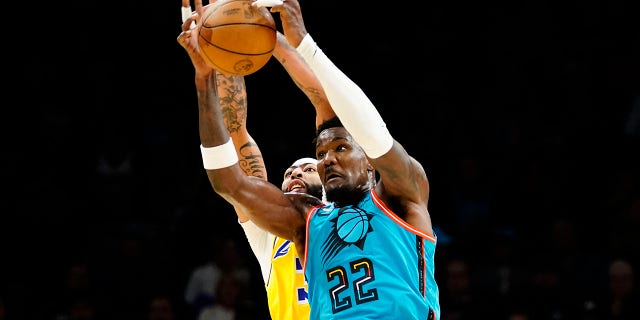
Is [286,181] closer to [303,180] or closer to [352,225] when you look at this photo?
[303,180]

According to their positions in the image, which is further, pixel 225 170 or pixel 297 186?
pixel 297 186

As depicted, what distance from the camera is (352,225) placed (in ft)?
14.5

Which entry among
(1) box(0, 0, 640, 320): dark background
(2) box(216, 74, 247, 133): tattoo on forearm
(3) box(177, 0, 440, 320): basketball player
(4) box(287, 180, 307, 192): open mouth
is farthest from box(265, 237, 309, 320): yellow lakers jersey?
(1) box(0, 0, 640, 320): dark background

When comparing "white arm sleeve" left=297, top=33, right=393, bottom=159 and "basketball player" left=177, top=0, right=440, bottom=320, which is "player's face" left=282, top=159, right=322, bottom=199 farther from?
"white arm sleeve" left=297, top=33, right=393, bottom=159

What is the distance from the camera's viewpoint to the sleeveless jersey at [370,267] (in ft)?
13.9

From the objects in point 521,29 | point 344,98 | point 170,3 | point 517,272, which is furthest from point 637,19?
point 344,98

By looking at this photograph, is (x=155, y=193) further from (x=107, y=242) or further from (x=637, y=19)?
(x=637, y=19)

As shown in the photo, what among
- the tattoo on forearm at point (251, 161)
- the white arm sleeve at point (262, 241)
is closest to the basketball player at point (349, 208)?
the white arm sleeve at point (262, 241)

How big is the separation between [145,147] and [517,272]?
431 centimetres

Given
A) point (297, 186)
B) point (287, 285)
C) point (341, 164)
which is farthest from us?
point (297, 186)

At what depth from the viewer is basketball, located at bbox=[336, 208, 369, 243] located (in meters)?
4.39

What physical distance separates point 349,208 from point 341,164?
0.21 m

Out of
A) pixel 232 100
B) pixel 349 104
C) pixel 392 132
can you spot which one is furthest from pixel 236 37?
pixel 392 132

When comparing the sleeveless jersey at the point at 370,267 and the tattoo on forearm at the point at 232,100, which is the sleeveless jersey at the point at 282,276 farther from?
the sleeveless jersey at the point at 370,267
